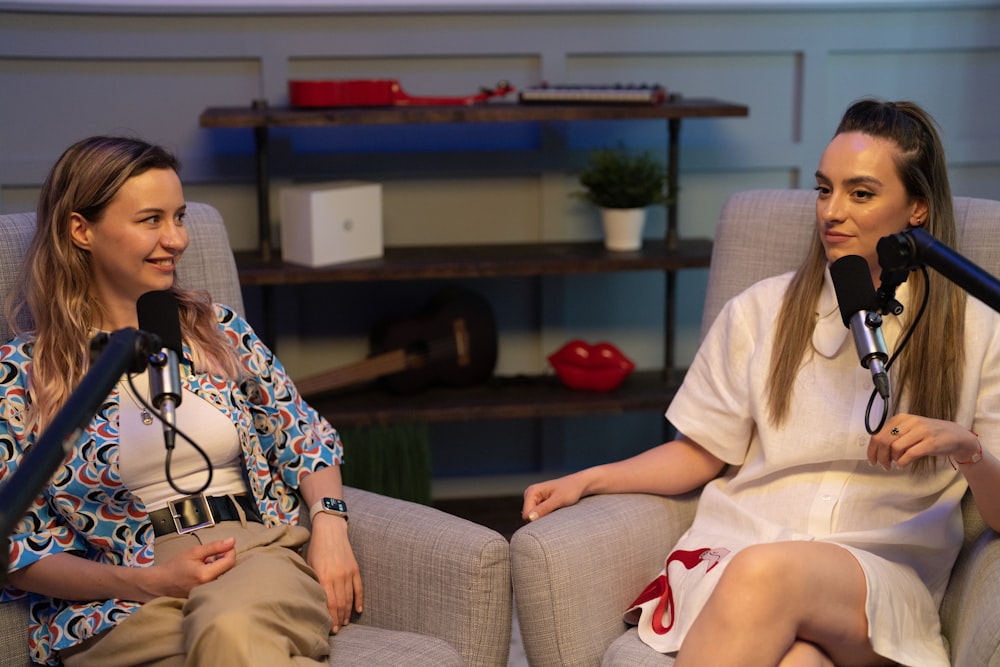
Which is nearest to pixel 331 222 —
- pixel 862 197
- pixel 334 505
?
pixel 334 505

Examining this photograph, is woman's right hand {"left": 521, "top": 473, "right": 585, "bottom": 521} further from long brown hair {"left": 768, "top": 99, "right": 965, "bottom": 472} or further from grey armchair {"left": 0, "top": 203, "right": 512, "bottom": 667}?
long brown hair {"left": 768, "top": 99, "right": 965, "bottom": 472}

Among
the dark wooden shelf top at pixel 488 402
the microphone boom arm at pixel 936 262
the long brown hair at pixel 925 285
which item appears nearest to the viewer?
the microphone boom arm at pixel 936 262

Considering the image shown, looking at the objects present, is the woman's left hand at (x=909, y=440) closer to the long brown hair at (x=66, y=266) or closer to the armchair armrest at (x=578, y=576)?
the armchair armrest at (x=578, y=576)

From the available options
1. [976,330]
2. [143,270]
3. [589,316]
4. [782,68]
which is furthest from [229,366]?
[782,68]

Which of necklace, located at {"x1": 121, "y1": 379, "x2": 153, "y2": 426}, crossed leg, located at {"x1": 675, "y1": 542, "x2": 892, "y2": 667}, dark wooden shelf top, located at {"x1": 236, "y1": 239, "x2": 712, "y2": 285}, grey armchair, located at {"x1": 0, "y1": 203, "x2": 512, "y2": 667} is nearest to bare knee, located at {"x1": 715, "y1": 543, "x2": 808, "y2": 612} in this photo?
crossed leg, located at {"x1": 675, "y1": 542, "x2": 892, "y2": 667}

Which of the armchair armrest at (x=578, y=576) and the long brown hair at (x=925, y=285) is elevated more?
the long brown hair at (x=925, y=285)

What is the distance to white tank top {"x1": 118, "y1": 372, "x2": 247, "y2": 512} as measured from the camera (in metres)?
1.65

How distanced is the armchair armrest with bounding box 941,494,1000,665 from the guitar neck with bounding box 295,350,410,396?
158 centimetres

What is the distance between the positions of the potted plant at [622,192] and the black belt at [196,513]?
1.55 m

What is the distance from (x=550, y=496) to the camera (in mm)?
1791

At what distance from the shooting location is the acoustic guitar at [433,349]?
3031 mm

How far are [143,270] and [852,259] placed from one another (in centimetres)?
99

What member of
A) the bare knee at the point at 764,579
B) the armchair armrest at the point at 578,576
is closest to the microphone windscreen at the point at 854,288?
the bare knee at the point at 764,579

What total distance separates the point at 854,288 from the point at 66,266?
3.66 ft
